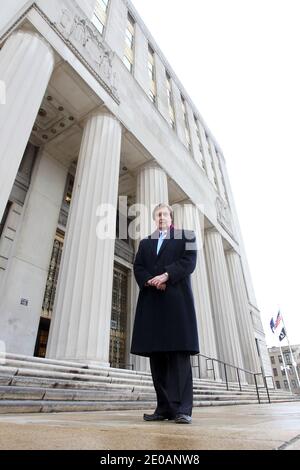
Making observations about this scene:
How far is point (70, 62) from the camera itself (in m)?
9.22

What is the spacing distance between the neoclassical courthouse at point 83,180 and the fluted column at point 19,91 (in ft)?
0.09

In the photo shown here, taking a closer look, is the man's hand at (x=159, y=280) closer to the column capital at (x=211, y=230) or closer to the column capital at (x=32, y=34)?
the column capital at (x=32, y=34)

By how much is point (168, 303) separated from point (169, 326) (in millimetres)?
196

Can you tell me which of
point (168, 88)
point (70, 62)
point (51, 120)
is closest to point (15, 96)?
point (70, 62)

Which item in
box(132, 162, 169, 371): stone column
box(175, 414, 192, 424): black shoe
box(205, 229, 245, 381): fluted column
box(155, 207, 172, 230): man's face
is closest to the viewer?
box(175, 414, 192, 424): black shoe

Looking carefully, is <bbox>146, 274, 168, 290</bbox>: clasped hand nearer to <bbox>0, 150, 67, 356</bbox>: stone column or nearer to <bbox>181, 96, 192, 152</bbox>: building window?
<bbox>0, 150, 67, 356</bbox>: stone column

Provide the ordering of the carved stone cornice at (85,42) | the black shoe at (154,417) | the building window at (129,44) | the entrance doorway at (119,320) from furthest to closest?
1. the building window at (129,44)
2. the entrance doorway at (119,320)
3. the carved stone cornice at (85,42)
4. the black shoe at (154,417)

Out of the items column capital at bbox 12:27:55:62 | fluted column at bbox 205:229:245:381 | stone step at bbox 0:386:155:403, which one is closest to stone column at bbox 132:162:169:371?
fluted column at bbox 205:229:245:381

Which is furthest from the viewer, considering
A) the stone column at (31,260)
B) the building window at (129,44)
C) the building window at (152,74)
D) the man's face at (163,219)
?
the building window at (152,74)

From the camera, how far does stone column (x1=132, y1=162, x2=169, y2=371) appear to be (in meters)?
10.9

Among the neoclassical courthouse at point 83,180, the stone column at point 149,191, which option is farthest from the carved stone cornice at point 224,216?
the stone column at point 149,191

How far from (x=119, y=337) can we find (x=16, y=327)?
5.51 meters

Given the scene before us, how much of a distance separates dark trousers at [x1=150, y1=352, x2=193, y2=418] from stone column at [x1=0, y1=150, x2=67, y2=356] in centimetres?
724

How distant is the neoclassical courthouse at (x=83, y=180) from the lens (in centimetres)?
697
